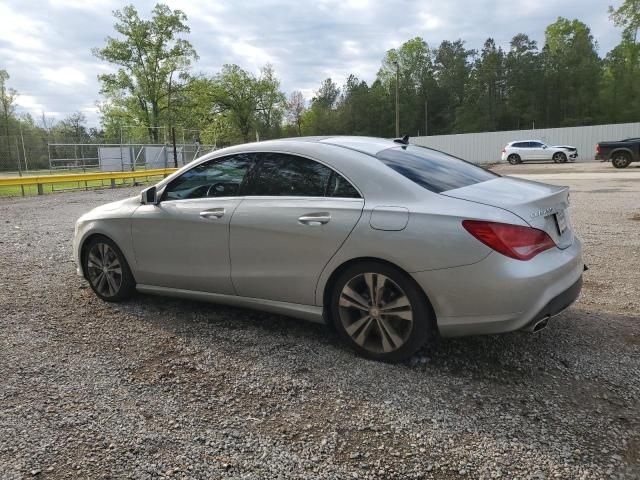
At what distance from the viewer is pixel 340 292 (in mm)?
3473

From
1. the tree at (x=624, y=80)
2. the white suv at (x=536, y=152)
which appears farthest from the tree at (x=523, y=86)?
the white suv at (x=536, y=152)

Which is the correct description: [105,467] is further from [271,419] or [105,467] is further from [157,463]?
[271,419]

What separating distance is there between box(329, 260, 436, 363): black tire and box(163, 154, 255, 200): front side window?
1.29 meters

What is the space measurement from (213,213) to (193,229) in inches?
10.1

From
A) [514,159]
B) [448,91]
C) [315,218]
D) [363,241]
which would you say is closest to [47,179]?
[315,218]

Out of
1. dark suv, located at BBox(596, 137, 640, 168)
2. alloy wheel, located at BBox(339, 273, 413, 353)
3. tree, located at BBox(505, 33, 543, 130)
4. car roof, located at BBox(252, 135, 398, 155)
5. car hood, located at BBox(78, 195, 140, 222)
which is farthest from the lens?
tree, located at BBox(505, 33, 543, 130)

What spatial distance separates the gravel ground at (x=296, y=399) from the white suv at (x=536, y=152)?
32.2 meters

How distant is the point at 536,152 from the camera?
34125mm

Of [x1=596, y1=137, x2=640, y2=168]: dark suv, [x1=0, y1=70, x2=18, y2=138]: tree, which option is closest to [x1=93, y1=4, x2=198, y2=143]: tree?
[x1=0, y1=70, x2=18, y2=138]: tree

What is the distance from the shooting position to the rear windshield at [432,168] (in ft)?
11.4

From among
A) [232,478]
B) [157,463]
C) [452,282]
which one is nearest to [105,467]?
[157,463]

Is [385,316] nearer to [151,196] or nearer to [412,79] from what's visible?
[151,196]

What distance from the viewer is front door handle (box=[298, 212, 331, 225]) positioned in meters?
3.49

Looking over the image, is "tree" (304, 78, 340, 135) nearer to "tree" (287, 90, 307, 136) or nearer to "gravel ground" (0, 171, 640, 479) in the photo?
"tree" (287, 90, 307, 136)
